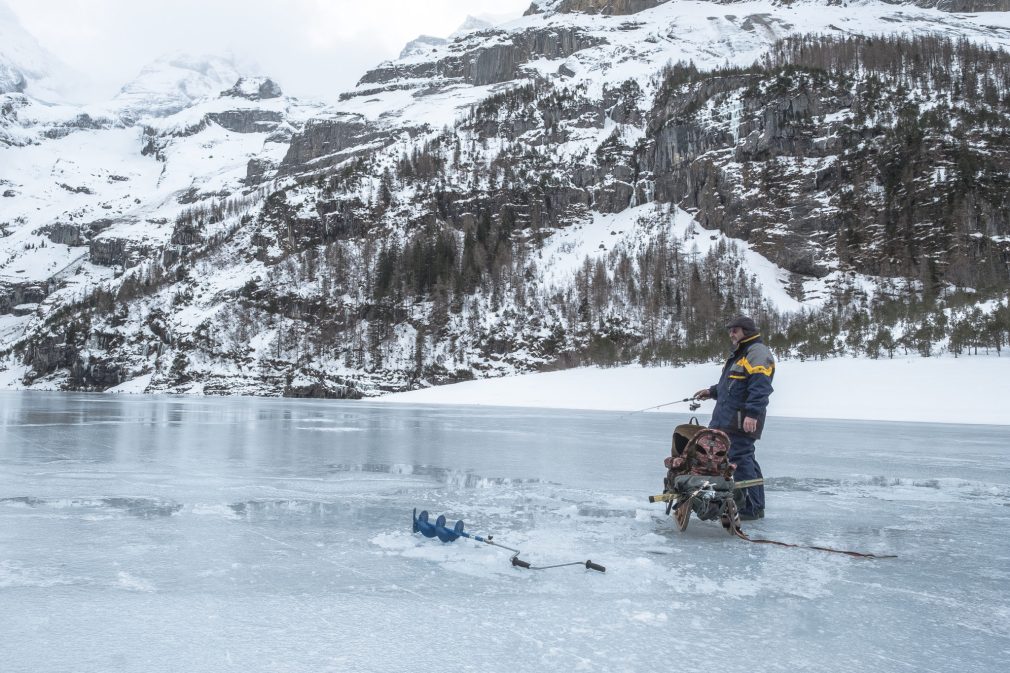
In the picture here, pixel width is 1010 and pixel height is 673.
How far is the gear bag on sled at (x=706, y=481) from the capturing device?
566 centimetres

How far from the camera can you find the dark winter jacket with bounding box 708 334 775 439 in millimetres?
5926

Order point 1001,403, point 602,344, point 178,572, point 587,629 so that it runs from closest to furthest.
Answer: point 587,629, point 178,572, point 1001,403, point 602,344

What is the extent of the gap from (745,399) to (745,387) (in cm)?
12

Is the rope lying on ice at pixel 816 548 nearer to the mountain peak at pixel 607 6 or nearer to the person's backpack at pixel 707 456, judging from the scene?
the person's backpack at pixel 707 456

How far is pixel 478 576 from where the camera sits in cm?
430

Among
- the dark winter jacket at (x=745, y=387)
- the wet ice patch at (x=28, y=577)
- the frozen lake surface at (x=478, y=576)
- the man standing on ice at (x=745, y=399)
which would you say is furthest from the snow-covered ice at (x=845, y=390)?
the wet ice patch at (x=28, y=577)

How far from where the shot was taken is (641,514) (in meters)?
6.56

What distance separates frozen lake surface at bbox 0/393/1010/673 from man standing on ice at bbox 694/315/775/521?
1.40ft

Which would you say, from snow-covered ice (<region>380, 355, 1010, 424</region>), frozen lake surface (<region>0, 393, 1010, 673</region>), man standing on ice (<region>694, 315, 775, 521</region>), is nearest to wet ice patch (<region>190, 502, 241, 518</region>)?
frozen lake surface (<region>0, 393, 1010, 673</region>)

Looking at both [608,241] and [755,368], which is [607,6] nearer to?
[608,241]

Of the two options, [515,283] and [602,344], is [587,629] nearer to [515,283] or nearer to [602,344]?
[602,344]

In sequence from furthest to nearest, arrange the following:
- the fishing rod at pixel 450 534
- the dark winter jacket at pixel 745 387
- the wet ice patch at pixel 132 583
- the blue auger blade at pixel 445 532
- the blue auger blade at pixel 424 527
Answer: the dark winter jacket at pixel 745 387 → the blue auger blade at pixel 424 527 → the blue auger blade at pixel 445 532 → the fishing rod at pixel 450 534 → the wet ice patch at pixel 132 583

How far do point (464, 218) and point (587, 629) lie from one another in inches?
3863

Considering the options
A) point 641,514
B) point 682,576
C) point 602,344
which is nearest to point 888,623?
point 682,576
